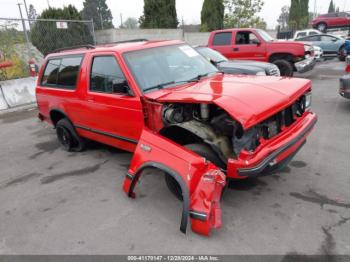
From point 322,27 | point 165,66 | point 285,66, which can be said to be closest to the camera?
point 165,66

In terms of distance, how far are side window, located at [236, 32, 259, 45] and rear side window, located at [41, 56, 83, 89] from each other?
7.38 m

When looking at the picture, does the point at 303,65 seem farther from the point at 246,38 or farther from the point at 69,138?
the point at 69,138

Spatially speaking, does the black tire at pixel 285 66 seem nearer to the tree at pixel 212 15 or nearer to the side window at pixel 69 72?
the side window at pixel 69 72

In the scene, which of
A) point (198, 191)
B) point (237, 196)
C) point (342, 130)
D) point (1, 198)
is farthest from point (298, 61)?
point (1, 198)

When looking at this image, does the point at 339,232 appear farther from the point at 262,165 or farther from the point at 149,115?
the point at 149,115

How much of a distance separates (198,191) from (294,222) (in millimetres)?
1078

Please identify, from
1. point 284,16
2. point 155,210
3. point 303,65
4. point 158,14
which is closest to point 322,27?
point 158,14

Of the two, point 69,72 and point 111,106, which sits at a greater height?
point 69,72

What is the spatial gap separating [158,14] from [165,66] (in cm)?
1723

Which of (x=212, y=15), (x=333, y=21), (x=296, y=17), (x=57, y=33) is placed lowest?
(x=333, y=21)

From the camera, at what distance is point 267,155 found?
9.61 ft

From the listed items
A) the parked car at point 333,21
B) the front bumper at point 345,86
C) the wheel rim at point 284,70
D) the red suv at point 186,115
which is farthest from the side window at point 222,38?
A: the parked car at point 333,21

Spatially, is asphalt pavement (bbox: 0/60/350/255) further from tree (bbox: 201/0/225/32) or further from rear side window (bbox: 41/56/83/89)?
tree (bbox: 201/0/225/32)

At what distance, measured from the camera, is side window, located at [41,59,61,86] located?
210 inches
